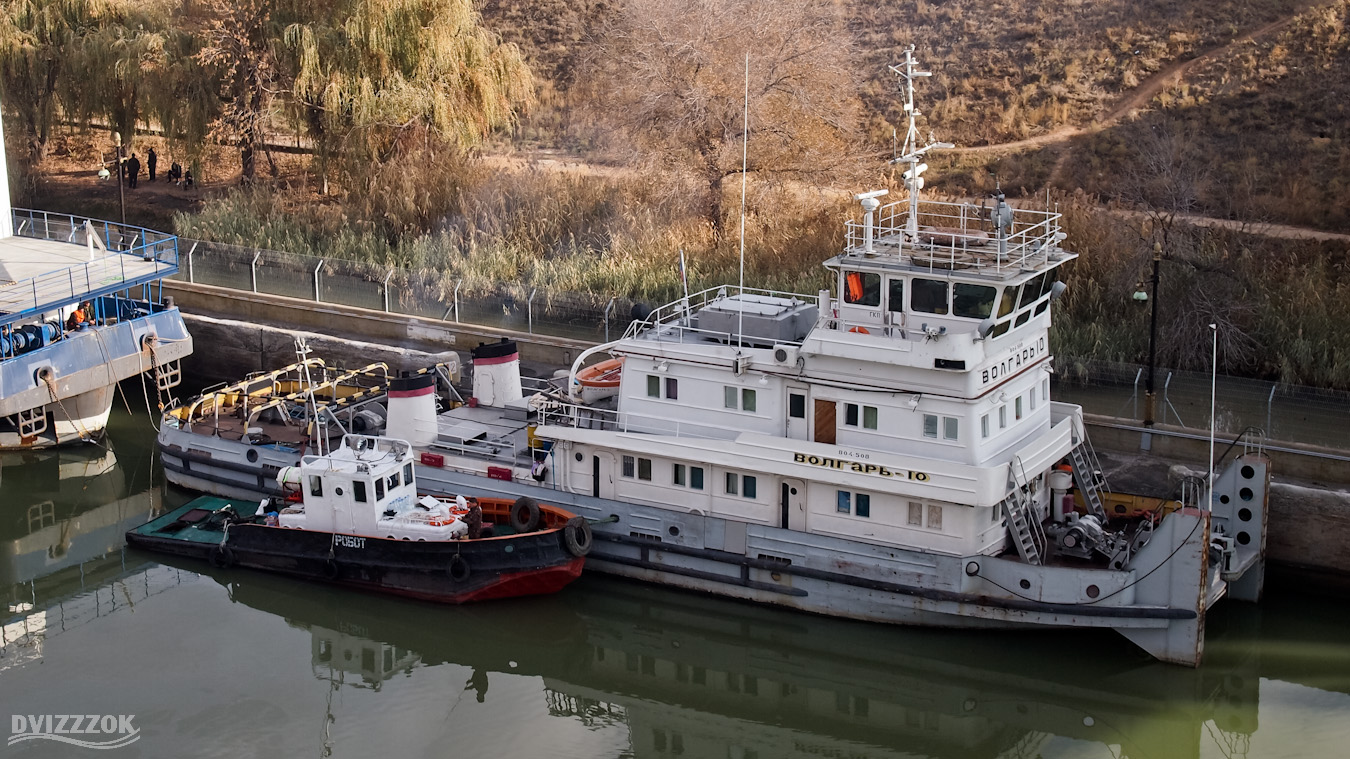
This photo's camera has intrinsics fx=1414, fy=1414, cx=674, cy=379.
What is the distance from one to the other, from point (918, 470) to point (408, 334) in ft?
45.4

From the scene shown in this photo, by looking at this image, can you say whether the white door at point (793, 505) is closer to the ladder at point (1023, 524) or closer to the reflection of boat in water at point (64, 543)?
the ladder at point (1023, 524)

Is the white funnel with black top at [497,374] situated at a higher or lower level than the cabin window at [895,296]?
lower

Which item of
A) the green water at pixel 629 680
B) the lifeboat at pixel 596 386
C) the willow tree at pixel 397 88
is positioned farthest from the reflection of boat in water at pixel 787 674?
the willow tree at pixel 397 88

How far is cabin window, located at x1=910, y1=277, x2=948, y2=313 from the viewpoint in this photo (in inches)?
683

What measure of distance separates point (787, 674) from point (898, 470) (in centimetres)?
295

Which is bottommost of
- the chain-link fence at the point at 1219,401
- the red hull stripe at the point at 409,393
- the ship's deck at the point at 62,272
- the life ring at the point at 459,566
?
the life ring at the point at 459,566

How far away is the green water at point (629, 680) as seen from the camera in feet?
53.9

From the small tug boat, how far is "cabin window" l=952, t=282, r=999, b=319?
18.6 feet

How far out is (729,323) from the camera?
19.0 meters

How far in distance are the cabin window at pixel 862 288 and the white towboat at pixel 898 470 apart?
0.02 meters

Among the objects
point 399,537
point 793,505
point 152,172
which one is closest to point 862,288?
point 793,505

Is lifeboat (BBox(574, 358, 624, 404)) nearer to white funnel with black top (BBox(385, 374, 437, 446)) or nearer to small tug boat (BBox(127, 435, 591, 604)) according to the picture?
small tug boat (BBox(127, 435, 591, 604))

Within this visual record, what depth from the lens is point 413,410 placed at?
20.9 meters

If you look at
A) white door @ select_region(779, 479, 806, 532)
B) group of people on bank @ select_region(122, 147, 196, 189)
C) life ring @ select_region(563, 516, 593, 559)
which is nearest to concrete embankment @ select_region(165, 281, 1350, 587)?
white door @ select_region(779, 479, 806, 532)
